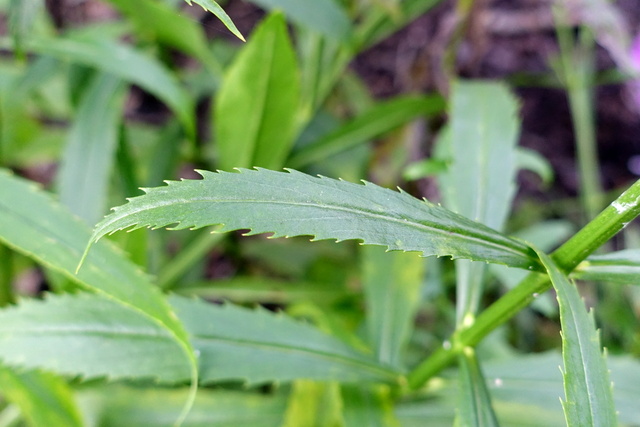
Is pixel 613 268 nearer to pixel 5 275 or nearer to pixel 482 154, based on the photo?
pixel 482 154

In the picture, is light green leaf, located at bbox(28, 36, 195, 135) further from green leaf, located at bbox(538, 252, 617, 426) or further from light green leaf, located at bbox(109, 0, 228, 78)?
green leaf, located at bbox(538, 252, 617, 426)

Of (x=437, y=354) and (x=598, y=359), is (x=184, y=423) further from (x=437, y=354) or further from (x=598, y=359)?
(x=598, y=359)

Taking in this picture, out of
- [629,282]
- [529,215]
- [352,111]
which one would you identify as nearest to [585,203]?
[529,215]

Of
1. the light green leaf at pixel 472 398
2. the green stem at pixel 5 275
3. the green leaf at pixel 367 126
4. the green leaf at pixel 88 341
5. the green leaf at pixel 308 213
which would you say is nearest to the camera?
the green leaf at pixel 308 213

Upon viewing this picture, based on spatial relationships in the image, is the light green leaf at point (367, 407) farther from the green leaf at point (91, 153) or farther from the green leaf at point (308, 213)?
the green leaf at point (91, 153)

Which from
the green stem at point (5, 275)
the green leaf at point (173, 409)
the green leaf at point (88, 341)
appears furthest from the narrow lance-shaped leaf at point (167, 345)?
the green stem at point (5, 275)
